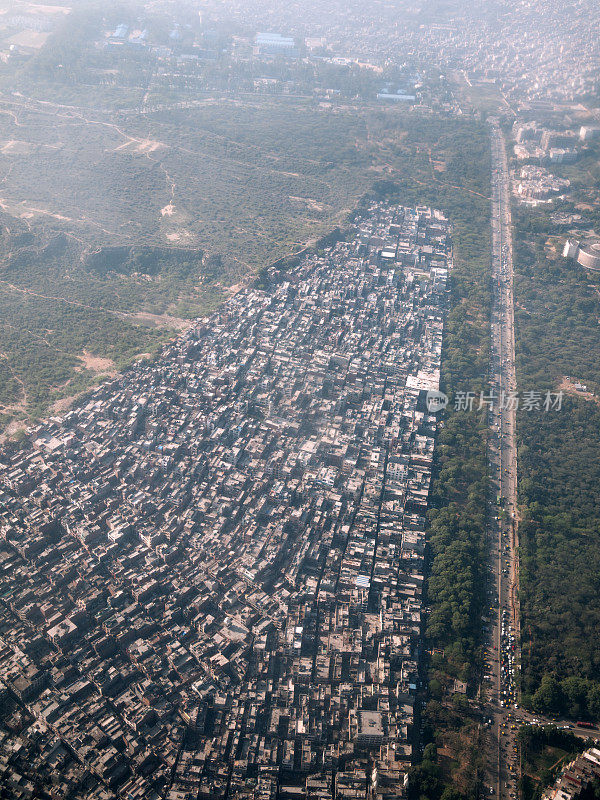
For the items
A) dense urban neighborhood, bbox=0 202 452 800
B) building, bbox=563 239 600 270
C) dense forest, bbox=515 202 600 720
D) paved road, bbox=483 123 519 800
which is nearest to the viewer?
dense urban neighborhood, bbox=0 202 452 800

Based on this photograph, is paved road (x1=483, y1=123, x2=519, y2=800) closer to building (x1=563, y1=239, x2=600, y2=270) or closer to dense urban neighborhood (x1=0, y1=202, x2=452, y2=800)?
dense urban neighborhood (x1=0, y1=202, x2=452, y2=800)

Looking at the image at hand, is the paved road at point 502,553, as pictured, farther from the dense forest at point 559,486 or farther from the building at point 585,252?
the building at point 585,252

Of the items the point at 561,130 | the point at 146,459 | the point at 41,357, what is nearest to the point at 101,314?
the point at 41,357

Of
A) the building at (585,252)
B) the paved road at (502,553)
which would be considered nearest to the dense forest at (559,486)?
the paved road at (502,553)

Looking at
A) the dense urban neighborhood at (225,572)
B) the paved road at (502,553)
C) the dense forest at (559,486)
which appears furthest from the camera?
the dense forest at (559,486)

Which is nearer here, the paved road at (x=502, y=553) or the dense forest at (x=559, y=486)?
the paved road at (x=502, y=553)

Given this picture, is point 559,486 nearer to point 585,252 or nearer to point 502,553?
point 502,553

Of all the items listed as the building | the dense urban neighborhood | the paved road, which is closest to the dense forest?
the paved road

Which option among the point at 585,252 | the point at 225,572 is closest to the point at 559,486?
the point at 225,572
